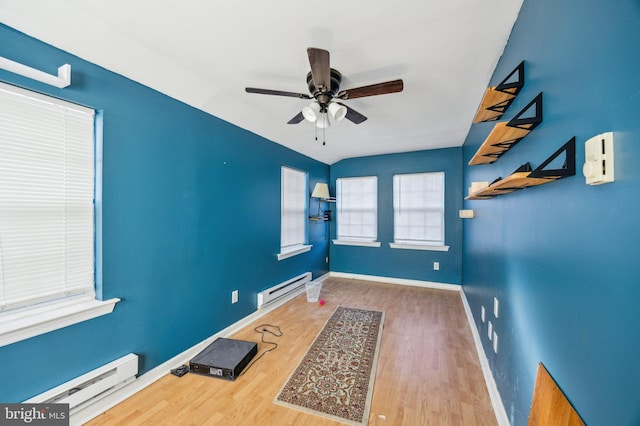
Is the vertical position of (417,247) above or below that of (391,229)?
below

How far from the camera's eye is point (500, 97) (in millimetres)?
1327

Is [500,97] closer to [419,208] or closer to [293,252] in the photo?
[293,252]

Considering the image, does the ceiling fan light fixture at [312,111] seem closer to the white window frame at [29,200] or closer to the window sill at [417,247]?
the white window frame at [29,200]

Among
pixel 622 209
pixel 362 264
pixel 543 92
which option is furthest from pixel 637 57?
pixel 362 264

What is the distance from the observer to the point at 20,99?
136 centimetres

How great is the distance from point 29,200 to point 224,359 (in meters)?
1.72

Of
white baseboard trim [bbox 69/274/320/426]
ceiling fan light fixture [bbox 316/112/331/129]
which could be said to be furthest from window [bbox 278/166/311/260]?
ceiling fan light fixture [bbox 316/112/331/129]

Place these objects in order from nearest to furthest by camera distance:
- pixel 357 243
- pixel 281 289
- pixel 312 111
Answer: pixel 312 111 → pixel 281 289 → pixel 357 243

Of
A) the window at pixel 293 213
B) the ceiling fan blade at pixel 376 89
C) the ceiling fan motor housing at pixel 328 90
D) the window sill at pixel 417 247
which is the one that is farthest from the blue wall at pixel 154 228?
the window sill at pixel 417 247

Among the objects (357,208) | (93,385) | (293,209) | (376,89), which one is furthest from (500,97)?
(357,208)

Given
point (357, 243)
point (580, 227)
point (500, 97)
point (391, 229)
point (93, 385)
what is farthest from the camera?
point (357, 243)

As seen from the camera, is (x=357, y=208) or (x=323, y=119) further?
(x=357, y=208)

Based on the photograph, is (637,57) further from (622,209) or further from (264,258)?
(264,258)

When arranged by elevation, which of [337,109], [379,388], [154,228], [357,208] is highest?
[337,109]
